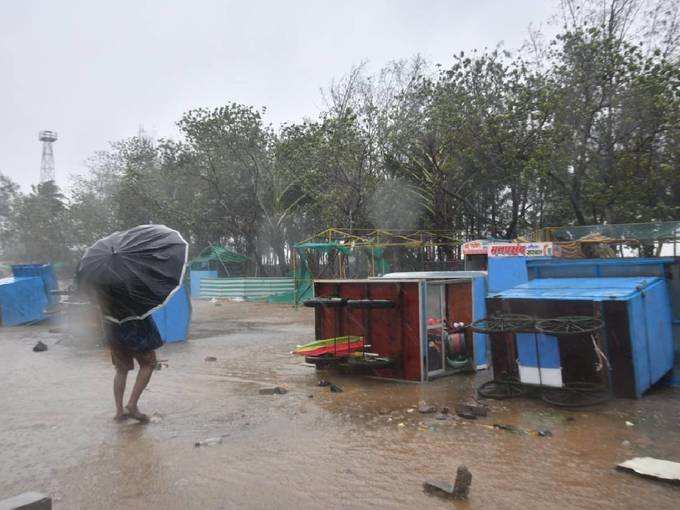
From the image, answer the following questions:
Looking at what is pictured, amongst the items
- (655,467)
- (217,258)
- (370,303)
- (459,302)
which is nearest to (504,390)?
(370,303)

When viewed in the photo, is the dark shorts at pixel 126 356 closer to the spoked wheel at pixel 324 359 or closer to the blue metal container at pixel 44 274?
the spoked wheel at pixel 324 359

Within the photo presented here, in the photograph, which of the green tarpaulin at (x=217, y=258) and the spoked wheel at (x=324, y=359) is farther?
the green tarpaulin at (x=217, y=258)

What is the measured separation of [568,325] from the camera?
5805mm

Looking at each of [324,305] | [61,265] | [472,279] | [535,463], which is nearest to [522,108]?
[472,279]

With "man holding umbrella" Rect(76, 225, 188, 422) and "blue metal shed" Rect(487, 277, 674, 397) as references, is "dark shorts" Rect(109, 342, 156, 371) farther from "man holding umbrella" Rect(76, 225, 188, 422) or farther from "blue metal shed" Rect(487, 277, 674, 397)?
"blue metal shed" Rect(487, 277, 674, 397)

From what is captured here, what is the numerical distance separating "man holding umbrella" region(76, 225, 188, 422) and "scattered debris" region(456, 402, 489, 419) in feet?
10.2

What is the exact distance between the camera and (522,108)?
703 inches

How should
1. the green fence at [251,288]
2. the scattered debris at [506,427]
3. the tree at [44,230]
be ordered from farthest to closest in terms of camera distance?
1. the tree at [44,230]
2. the green fence at [251,288]
3. the scattered debris at [506,427]

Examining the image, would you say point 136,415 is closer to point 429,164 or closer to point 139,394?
point 139,394

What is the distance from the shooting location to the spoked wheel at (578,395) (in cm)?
596

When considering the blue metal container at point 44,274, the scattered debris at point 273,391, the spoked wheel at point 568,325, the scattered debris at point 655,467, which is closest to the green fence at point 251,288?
the blue metal container at point 44,274

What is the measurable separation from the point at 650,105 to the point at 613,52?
201 cm

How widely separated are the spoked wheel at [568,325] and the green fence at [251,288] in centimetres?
1853

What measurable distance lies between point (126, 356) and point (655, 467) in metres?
4.71
